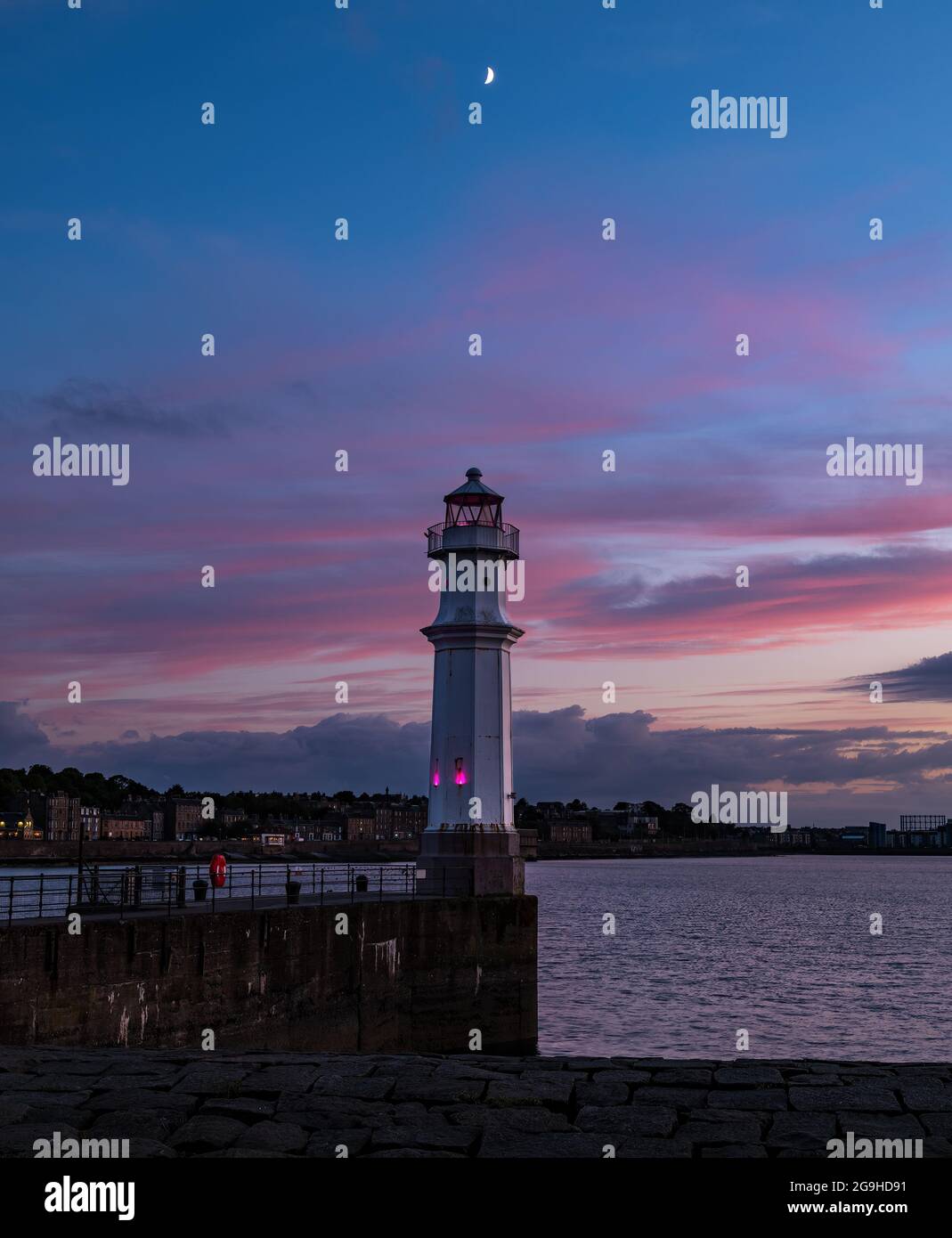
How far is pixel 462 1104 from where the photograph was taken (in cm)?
952

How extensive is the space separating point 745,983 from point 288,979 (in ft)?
85.4

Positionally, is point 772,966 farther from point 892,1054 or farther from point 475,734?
point 475,734

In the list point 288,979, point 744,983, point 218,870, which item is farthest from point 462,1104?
point 744,983

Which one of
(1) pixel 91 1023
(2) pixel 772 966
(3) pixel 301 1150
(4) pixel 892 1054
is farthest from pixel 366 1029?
(2) pixel 772 966

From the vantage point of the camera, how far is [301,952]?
919 inches

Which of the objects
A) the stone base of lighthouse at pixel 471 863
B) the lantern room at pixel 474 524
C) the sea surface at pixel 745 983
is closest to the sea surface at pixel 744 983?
the sea surface at pixel 745 983

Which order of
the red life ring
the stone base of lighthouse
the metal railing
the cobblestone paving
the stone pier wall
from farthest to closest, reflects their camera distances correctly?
the stone base of lighthouse → the red life ring → the metal railing → the stone pier wall → the cobblestone paving

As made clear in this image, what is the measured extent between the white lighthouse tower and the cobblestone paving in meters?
19.5

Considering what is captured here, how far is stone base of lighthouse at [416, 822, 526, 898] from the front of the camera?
102ft

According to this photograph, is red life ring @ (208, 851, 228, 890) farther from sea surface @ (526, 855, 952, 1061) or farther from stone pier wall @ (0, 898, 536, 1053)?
sea surface @ (526, 855, 952, 1061)

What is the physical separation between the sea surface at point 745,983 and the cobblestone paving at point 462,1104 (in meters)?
18.9

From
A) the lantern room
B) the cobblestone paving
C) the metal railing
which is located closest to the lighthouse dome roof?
the lantern room

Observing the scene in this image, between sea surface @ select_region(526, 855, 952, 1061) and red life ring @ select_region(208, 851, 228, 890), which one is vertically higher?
red life ring @ select_region(208, 851, 228, 890)

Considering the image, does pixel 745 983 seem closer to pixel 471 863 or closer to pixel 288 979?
pixel 471 863
